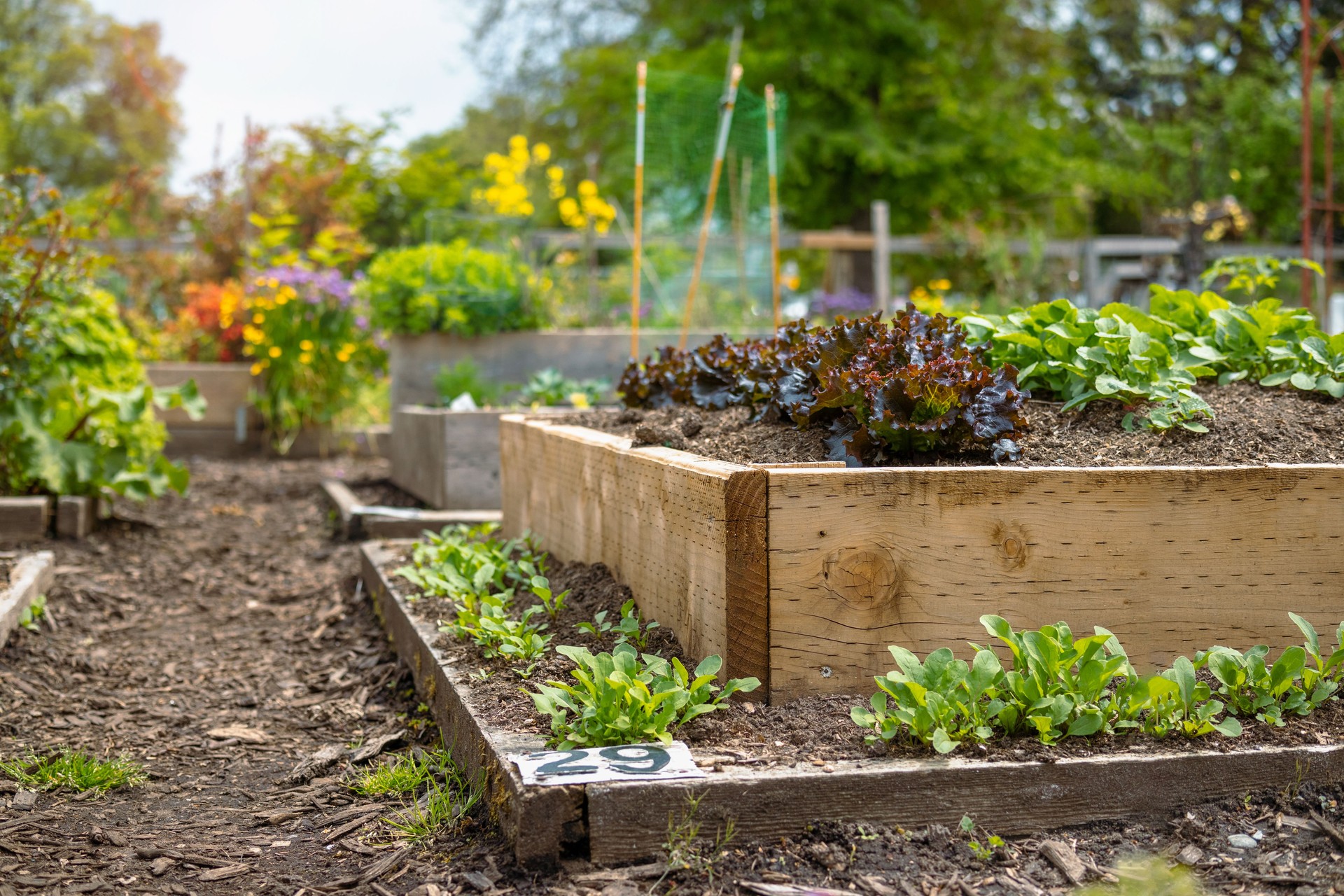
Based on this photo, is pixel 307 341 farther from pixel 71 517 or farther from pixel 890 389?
pixel 890 389

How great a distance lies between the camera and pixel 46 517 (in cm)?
482

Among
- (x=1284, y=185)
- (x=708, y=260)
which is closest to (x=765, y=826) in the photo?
(x=708, y=260)

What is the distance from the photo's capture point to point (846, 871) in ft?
5.87

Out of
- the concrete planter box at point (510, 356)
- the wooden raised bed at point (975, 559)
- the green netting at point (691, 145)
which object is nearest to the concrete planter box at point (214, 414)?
the concrete planter box at point (510, 356)

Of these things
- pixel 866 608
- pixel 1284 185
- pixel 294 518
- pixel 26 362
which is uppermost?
pixel 1284 185

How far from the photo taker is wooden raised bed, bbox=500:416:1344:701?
218 centimetres

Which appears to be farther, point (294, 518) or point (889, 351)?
point (294, 518)

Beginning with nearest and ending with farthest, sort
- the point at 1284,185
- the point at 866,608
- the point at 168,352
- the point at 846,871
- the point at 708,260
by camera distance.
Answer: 1. the point at 846,871
2. the point at 866,608
3. the point at 708,260
4. the point at 168,352
5. the point at 1284,185

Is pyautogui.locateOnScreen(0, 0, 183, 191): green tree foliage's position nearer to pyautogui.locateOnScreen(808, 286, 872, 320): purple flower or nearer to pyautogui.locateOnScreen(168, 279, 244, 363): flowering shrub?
pyautogui.locateOnScreen(168, 279, 244, 363): flowering shrub

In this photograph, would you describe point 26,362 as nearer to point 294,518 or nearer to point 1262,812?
point 294,518

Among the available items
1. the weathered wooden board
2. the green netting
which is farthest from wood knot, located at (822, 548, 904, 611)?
the green netting

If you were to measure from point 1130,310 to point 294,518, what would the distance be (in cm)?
463

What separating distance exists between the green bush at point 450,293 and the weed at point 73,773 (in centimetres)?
380

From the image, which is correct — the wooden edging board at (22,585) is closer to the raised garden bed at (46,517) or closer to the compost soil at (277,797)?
the compost soil at (277,797)
